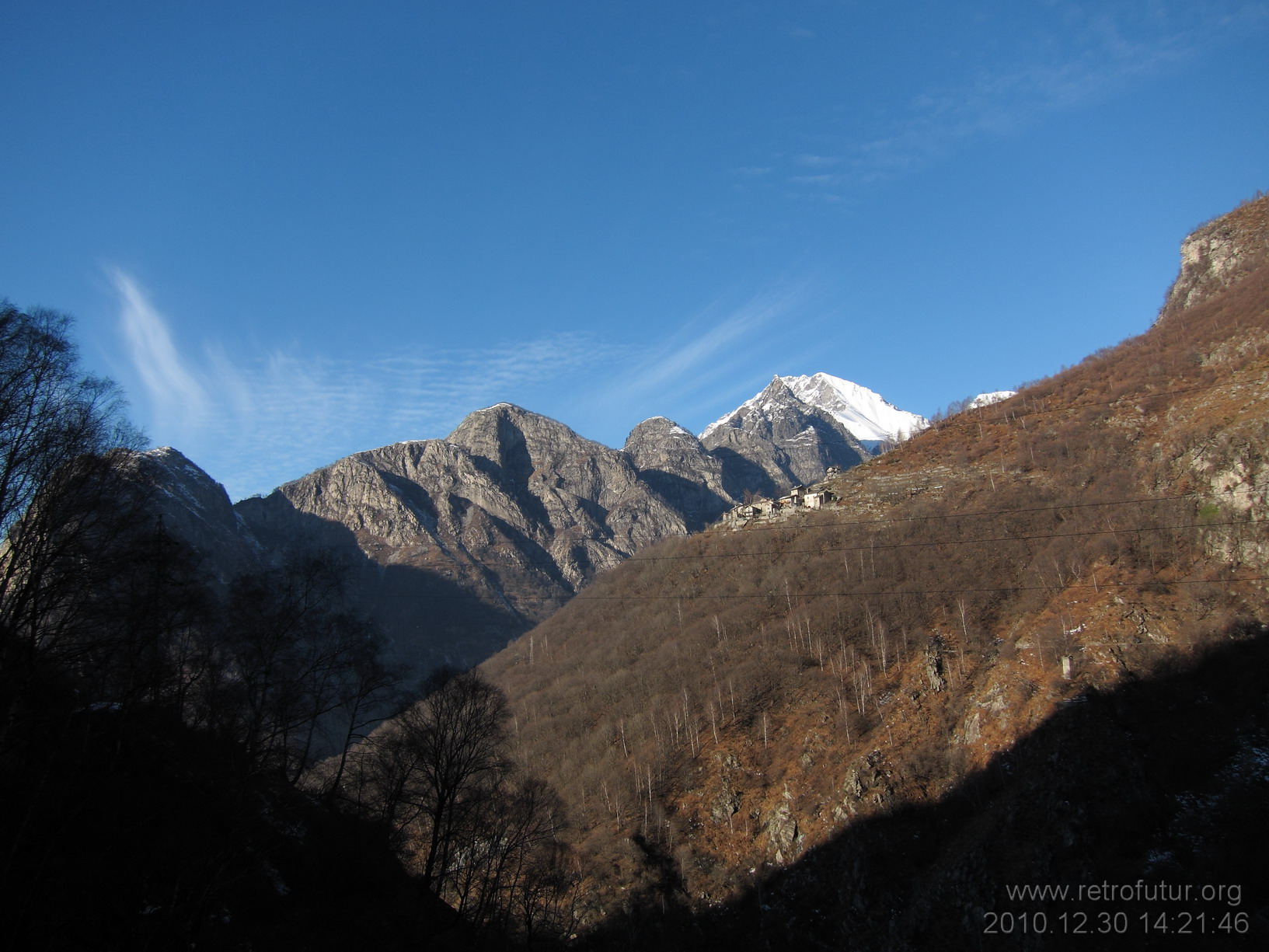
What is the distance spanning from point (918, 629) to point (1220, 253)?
114 metres

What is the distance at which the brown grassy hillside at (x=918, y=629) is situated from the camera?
46531 millimetres

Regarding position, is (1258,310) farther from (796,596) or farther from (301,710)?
(301,710)

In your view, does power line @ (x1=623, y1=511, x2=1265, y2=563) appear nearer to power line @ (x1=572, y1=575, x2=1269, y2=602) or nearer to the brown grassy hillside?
the brown grassy hillside

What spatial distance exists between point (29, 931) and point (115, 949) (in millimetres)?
2687

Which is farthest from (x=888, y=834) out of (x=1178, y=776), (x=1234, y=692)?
(x=1234, y=692)

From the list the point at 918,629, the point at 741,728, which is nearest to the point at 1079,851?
the point at 918,629

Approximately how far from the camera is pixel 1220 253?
121 meters

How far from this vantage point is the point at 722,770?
191 feet

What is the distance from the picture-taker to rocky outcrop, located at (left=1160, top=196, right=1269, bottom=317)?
115188mm
